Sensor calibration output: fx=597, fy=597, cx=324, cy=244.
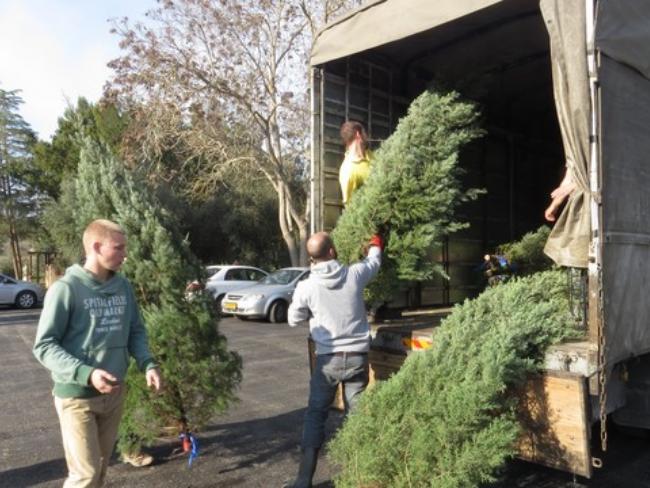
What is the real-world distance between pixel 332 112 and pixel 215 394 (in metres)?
2.53

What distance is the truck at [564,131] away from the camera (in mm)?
3309

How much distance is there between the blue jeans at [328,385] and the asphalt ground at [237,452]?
462mm

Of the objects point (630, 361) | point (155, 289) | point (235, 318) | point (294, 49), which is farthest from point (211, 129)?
point (630, 361)

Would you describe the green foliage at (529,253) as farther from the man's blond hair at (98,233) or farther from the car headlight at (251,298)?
the car headlight at (251,298)

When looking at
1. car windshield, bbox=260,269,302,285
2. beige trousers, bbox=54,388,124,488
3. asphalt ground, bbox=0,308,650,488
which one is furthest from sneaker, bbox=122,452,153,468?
car windshield, bbox=260,269,302,285

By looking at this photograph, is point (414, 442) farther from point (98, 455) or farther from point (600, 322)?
point (98, 455)

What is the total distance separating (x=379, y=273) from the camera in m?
4.62

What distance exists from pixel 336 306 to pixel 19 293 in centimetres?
1976

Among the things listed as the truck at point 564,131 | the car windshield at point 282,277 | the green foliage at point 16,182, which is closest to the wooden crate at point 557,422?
the truck at point 564,131

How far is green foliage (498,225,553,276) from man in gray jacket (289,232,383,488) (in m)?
2.51

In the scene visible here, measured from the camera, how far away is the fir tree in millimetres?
4387

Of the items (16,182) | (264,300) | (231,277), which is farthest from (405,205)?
(16,182)

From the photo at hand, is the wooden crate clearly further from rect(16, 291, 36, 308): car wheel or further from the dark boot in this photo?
rect(16, 291, 36, 308): car wheel

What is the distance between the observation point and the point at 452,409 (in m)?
3.22
